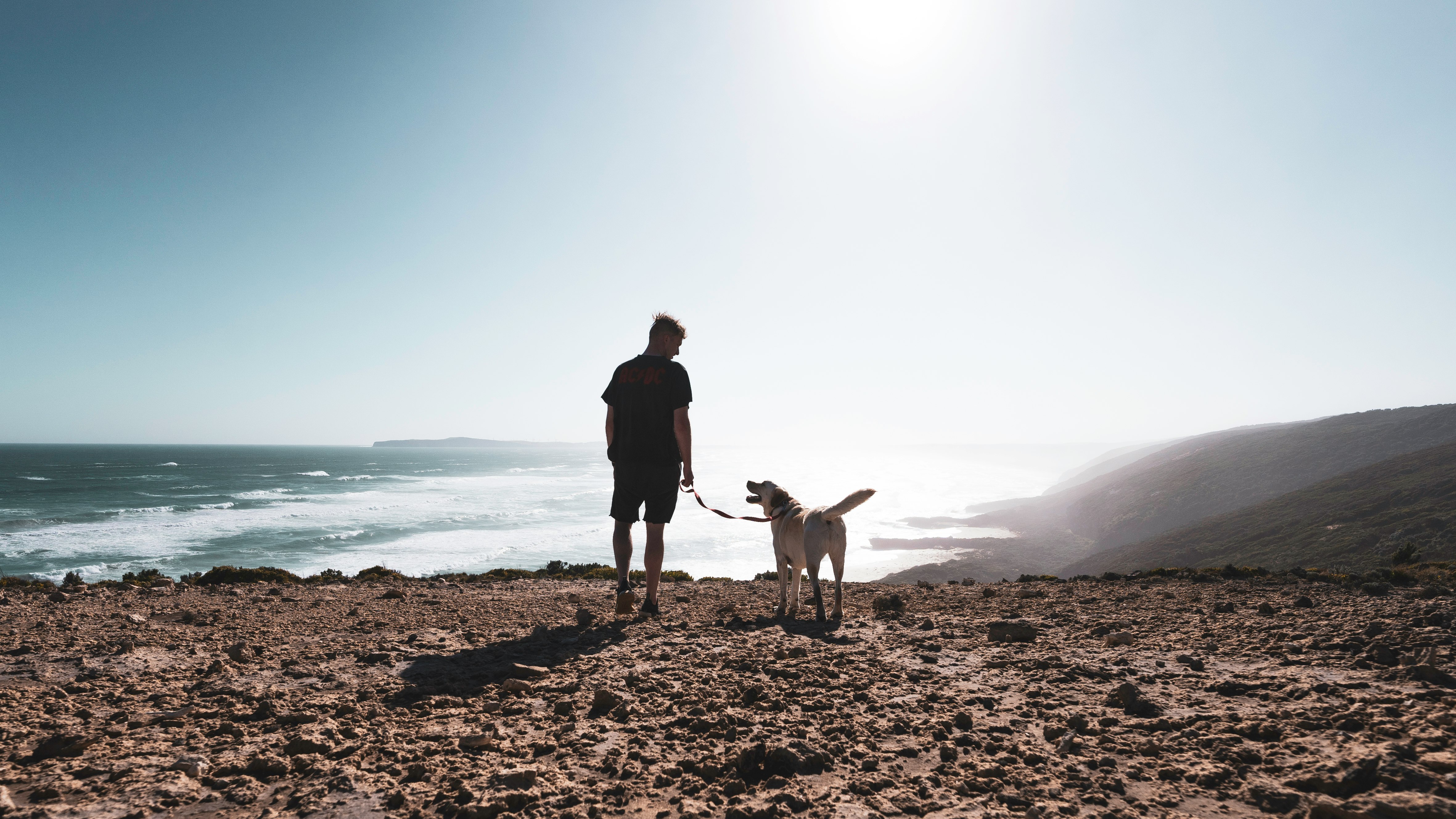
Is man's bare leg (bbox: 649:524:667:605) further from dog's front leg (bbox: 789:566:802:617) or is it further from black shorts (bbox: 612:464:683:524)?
dog's front leg (bbox: 789:566:802:617)

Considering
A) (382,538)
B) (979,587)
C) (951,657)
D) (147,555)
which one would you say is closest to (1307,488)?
(979,587)

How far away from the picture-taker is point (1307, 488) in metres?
33.6

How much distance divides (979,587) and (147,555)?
122ft

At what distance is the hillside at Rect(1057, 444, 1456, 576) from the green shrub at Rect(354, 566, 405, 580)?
28.2 m

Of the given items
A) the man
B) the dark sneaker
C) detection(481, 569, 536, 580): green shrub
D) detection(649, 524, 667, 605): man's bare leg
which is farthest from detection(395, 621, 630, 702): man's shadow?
detection(481, 569, 536, 580): green shrub

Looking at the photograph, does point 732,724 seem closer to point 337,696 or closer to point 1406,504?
point 337,696

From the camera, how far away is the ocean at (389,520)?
27203 millimetres

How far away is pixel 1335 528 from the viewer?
2470cm

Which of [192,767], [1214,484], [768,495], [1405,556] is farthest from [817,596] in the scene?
[1214,484]

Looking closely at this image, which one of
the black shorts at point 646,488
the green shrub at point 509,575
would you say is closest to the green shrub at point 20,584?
the green shrub at point 509,575

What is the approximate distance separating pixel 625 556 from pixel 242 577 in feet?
22.5

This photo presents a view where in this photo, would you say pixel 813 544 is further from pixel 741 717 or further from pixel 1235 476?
pixel 1235 476

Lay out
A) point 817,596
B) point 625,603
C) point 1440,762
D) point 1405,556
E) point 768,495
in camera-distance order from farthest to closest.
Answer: point 1405,556 < point 768,495 < point 817,596 < point 625,603 < point 1440,762

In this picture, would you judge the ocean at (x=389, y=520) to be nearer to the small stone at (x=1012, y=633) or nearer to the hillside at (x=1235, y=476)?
the hillside at (x=1235, y=476)
